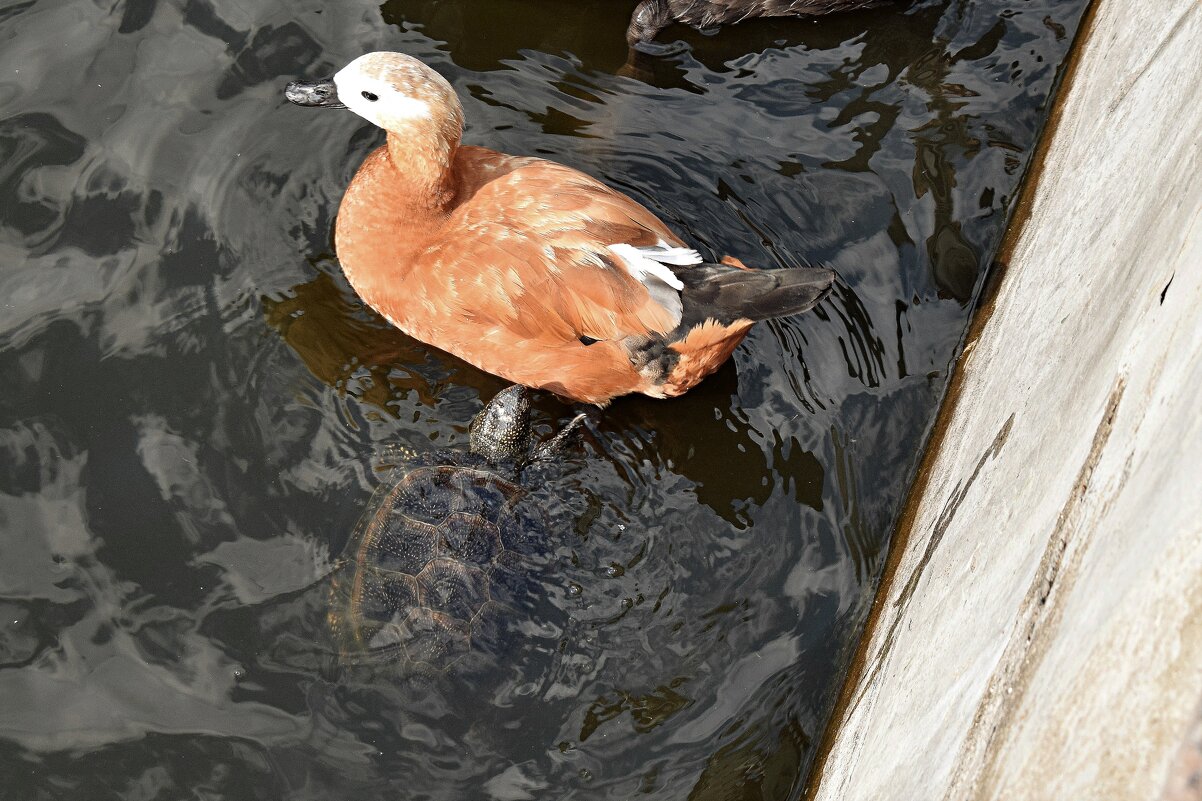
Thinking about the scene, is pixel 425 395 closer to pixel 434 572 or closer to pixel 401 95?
pixel 434 572

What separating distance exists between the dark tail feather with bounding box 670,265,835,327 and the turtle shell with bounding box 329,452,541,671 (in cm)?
95

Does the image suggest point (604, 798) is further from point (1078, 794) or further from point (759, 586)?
point (1078, 794)

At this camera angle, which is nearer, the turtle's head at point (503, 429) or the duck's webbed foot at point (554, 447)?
the turtle's head at point (503, 429)

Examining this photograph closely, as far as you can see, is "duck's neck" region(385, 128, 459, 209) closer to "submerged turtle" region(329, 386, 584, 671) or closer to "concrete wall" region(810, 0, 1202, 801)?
"submerged turtle" region(329, 386, 584, 671)

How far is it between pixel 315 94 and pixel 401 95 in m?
0.39

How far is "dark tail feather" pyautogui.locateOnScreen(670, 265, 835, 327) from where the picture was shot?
3.18 m

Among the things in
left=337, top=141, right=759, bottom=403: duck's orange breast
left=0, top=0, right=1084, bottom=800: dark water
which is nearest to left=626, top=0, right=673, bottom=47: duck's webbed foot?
left=0, top=0, right=1084, bottom=800: dark water

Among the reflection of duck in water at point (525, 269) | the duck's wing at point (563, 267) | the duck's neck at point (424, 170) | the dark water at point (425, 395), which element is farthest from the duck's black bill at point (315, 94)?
the duck's wing at point (563, 267)

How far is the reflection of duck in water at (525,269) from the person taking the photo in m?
3.36

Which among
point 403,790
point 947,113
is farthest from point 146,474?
point 947,113

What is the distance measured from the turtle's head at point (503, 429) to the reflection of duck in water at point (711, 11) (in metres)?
2.01

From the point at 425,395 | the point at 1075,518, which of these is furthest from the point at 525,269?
the point at 1075,518

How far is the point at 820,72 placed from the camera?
4.43m

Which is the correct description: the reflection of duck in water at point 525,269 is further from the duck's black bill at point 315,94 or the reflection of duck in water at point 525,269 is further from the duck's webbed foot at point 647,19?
the duck's webbed foot at point 647,19
